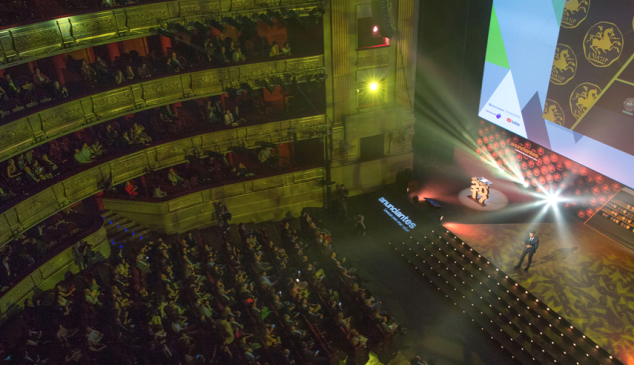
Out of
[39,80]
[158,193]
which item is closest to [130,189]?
[158,193]

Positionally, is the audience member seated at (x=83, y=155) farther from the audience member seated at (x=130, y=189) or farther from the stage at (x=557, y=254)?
the stage at (x=557, y=254)

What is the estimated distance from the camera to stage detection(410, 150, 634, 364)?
15.4m

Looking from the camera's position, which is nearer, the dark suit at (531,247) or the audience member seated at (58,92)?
the dark suit at (531,247)

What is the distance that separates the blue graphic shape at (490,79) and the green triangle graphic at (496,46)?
0.24 m

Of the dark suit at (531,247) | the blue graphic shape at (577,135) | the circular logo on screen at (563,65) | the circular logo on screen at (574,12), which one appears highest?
the circular logo on screen at (574,12)

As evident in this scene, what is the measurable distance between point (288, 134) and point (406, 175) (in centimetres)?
641

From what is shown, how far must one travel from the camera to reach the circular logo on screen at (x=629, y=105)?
53.6ft

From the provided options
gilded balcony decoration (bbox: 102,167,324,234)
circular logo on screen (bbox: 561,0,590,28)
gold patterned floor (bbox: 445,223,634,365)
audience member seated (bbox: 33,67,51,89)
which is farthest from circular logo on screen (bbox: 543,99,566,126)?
audience member seated (bbox: 33,67,51,89)

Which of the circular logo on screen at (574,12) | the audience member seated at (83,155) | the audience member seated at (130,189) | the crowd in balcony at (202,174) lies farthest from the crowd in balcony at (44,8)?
the circular logo on screen at (574,12)

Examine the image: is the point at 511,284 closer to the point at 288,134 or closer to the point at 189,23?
the point at 288,134

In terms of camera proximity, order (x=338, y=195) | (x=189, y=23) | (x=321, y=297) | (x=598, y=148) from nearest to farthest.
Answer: (x=321, y=297), (x=598, y=148), (x=189, y=23), (x=338, y=195)

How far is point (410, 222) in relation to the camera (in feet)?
69.7

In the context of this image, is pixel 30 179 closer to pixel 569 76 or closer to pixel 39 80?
pixel 39 80

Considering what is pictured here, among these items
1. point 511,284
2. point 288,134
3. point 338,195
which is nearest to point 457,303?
point 511,284
